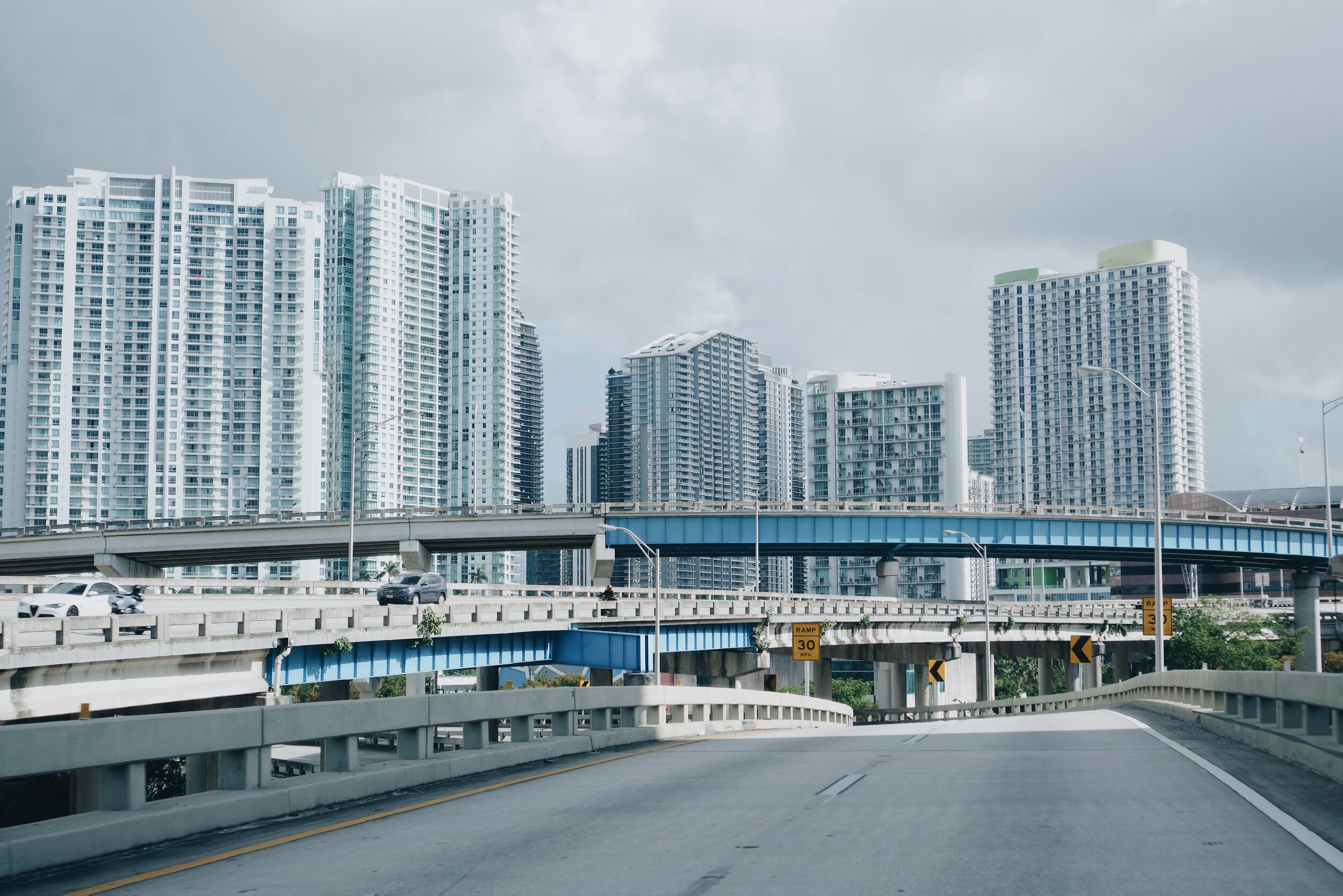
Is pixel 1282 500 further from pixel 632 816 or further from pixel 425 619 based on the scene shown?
pixel 632 816

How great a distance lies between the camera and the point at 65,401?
167375mm

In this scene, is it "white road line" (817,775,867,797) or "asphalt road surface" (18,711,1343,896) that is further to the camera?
"white road line" (817,775,867,797)

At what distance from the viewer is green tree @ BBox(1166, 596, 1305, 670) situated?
89375 mm

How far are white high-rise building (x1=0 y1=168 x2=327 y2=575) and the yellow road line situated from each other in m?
164

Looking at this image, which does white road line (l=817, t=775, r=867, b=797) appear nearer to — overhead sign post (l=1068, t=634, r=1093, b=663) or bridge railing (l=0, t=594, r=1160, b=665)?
bridge railing (l=0, t=594, r=1160, b=665)

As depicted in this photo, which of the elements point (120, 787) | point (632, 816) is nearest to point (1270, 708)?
point (632, 816)

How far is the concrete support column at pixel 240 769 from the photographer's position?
38.3 ft

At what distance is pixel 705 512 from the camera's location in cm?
9094

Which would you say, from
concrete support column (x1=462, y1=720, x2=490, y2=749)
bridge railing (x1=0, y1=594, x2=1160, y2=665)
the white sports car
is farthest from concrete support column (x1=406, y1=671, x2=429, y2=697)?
concrete support column (x1=462, y1=720, x2=490, y2=749)

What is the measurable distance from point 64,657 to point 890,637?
58630mm

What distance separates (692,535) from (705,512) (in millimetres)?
2145

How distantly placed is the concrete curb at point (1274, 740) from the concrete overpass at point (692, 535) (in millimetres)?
61249

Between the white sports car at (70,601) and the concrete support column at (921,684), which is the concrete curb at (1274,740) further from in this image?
the concrete support column at (921,684)

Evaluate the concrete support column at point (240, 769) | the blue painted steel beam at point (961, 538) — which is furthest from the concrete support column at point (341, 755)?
the blue painted steel beam at point (961, 538)
